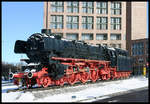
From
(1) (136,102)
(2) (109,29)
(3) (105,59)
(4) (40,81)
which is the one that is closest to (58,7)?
(2) (109,29)

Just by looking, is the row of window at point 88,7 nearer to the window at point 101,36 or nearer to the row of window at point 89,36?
the row of window at point 89,36

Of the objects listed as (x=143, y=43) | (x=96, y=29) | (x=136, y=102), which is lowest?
(x=136, y=102)

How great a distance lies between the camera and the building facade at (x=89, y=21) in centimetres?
Result: 7475

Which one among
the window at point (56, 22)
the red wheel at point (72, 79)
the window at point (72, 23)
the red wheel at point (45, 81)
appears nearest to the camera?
the red wheel at point (45, 81)

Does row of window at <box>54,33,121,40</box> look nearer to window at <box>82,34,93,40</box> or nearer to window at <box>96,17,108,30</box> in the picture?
window at <box>82,34,93,40</box>

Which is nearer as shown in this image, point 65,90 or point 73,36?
point 65,90

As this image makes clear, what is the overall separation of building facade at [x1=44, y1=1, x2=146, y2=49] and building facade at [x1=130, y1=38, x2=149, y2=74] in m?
4.50

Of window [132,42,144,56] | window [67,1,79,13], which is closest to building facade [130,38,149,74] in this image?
window [132,42,144,56]

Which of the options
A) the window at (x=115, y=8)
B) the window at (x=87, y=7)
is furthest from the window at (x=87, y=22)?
the window at (x=115, y=8)

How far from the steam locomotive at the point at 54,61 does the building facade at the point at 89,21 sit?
46952 mm

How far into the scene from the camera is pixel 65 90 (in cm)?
1995

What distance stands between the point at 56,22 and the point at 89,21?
10116 millimetres

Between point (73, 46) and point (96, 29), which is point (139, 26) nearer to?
point (96, 29)

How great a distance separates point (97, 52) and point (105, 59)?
7.65 ft
